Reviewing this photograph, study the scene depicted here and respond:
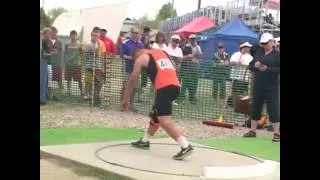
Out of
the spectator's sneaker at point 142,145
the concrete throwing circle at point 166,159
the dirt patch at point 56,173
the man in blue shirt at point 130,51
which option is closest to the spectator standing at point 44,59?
the man in blue shirt at point 130,51

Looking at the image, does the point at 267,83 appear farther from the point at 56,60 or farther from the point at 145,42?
the point at 56,60

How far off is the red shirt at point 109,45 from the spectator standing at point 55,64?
1.04 metres

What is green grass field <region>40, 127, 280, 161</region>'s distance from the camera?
7255 mm

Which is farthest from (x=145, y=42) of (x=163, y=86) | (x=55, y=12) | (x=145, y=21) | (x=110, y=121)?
(x=145, y=21)

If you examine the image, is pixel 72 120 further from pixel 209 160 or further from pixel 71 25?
pixel 71 25

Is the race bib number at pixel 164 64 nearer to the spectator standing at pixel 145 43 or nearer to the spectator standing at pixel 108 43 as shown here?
the spectator standing at pixel 145 43

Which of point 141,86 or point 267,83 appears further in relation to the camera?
point 141,86

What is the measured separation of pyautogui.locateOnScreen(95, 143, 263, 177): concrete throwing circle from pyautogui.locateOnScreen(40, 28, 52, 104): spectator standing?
4.23 metres

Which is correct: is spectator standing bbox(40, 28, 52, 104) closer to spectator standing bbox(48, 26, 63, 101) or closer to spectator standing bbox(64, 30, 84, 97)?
spectator standing bbox(48, 26, 63, 101)

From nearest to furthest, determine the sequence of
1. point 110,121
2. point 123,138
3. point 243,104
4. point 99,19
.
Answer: point 123,138 < point 110,121 < point 243,104 < point 99,19

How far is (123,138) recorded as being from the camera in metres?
7.86

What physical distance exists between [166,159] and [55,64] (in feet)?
20.1

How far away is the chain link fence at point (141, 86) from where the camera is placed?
1058cm

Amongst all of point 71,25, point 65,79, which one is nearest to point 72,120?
point 65,79
